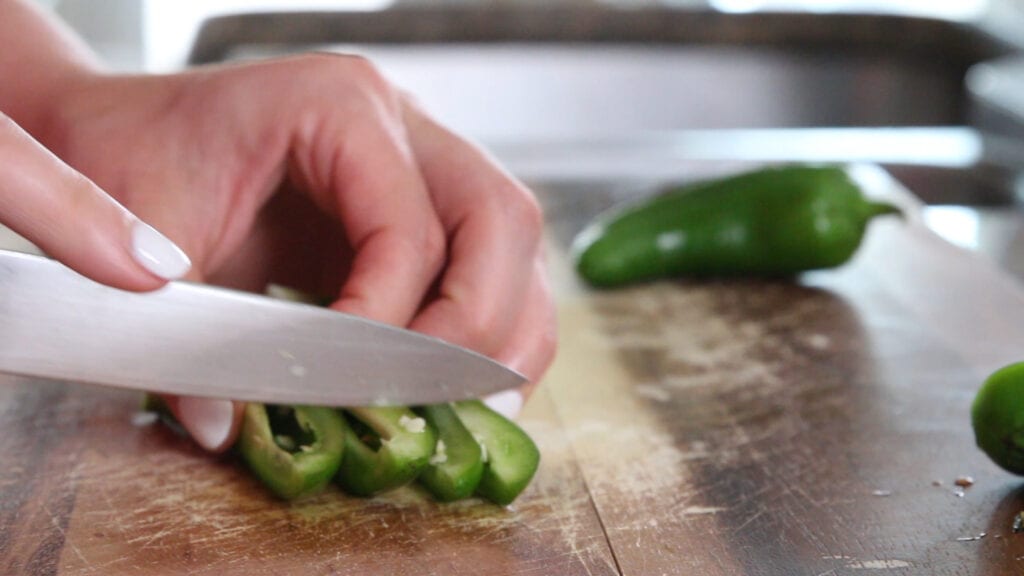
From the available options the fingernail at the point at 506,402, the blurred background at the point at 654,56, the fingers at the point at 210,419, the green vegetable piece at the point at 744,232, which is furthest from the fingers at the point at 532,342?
the blurred background at the point at 654,56

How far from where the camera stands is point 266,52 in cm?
272

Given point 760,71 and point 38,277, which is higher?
point 38,277

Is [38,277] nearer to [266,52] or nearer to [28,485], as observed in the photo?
[28,485]

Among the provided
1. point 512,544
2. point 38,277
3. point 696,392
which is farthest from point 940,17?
point 38,277

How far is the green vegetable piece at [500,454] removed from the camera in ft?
3.01

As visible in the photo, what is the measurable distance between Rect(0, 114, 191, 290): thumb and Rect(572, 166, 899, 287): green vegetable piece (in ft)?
2.76

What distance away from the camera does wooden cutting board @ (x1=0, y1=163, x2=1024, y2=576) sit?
0.87m

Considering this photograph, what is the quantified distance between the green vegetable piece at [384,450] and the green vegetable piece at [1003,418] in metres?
0.44

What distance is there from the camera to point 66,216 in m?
0.68

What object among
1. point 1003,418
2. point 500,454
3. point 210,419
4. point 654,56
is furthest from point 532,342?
point 654,56

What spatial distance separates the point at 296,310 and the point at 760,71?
212cm

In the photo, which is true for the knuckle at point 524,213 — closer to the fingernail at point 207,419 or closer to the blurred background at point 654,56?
the fingernail at point 207,419

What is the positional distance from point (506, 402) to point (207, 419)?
0.25 meters

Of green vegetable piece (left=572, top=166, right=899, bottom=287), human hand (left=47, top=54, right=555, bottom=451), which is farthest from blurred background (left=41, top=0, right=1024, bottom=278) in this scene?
human hand (left=47, top=54, right=555, bottom=451)
